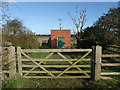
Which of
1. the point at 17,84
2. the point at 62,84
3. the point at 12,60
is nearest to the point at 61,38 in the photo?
the point at 12,60

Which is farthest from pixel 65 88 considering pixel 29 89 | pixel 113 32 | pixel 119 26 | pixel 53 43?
pixel 53 43

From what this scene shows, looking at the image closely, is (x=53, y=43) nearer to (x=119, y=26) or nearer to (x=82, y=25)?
(x=82, y=25)

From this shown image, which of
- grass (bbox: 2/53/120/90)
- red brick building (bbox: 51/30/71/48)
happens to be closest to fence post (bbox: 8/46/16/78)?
grass (bbox: 2/53/120/90)

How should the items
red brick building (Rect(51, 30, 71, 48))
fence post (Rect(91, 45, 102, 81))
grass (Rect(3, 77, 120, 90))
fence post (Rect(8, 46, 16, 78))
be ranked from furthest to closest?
red brick building (Rect(51, 30, 71, 48))
fence post (Rect(8, 46, 16, 78))
fence post (Rect(91, 45, 102, 81))
grass (Rect(3, 77, 120, 90))

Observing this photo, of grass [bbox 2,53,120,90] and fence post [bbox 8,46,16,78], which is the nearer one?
grass [bbox 2,53,120,90]

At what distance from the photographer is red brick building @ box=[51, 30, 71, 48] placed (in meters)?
21.5

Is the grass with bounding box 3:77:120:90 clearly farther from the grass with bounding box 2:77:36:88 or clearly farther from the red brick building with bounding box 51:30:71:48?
the red brick building with bounding box 51:30:71:48

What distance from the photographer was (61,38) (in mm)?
21766

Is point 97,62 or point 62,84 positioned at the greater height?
point 97,62

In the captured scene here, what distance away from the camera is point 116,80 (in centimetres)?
411

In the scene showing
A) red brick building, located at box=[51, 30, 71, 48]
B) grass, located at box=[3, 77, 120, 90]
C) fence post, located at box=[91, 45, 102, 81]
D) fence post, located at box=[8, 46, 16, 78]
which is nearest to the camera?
grass, located at box=[3, 77, 120, 90]

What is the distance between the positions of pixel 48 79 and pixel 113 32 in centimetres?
845

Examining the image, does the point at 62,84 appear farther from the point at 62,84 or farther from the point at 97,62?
the point at 97,62

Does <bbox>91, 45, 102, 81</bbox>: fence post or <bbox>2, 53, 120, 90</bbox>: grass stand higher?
<bbox>91, 45, 102, 81</bbox>: fence post
